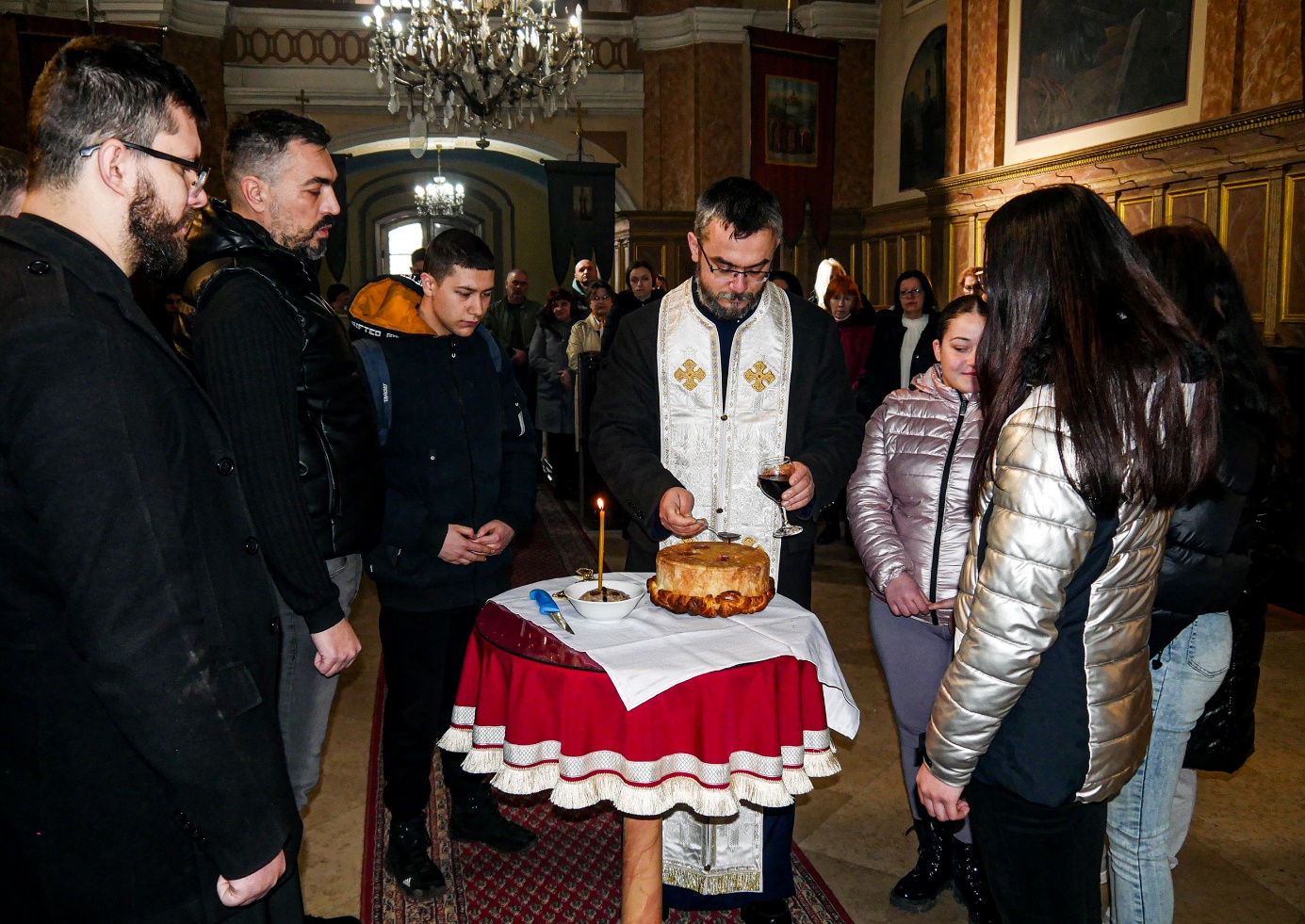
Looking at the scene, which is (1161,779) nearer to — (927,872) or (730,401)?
(927,872)

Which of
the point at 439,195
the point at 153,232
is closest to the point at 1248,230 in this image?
the point at 153,232

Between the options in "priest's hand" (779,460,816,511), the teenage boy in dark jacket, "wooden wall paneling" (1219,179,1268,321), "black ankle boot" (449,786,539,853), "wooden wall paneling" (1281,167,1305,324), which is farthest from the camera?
"wooden wall paneling" (1219,179,1268,321)

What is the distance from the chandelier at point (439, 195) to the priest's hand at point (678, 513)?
1580cm

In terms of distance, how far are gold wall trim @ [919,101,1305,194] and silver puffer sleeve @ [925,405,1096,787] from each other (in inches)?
242

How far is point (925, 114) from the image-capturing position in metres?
11.0

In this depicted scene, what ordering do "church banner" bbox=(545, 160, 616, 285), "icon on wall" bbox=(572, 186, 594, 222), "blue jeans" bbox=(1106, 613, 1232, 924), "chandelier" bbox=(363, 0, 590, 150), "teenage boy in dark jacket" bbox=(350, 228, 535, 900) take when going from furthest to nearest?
"icon on wall" bbox=(572, 186, 594, 222) < "church banner" bbox=(545, 160, 616, 285) < "chandelier" bbox=(363, 0, 590, 150) < "teenage boy in dark jacket" bbox=(350, 228, 535, 900) < "blue jeans" bbox=(1106, 613, 1232, 924)

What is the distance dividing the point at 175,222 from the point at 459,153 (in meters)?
17.7

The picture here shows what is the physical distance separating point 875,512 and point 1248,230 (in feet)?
18.4

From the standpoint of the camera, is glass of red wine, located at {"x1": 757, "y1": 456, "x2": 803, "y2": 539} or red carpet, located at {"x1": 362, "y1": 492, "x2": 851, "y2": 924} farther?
red carpet, located at {"x1": 362, "y1": 492, "x2": 851, "y2": 924}

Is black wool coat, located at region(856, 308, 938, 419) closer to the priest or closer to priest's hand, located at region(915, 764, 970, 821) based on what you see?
the priest

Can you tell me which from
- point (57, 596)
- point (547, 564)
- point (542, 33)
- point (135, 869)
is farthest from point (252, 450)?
point (542, 33)

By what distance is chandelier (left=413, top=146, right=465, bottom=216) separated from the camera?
1719 centimetres

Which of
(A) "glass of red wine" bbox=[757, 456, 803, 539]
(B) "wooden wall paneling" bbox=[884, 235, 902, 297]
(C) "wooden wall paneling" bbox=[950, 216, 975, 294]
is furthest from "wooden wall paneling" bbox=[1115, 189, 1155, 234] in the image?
(A) "glass of red wine" bbox=[757, 456, 803, 539]

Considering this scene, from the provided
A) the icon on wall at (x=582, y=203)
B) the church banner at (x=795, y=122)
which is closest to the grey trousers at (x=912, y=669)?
the church banner at (x=795, y=122)
